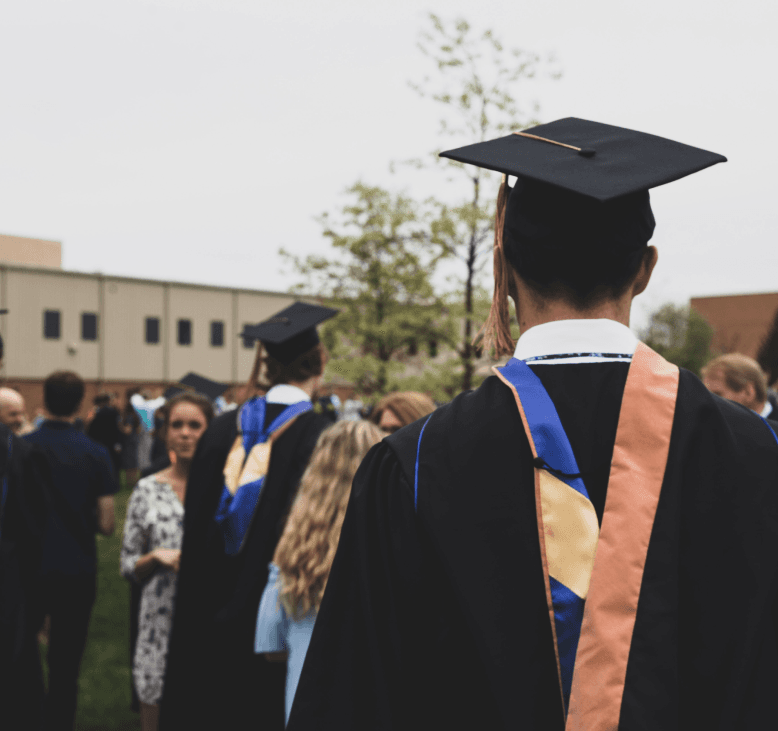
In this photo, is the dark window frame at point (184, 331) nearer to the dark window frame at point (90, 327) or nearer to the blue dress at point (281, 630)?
the dark window frame at point (90, 327)

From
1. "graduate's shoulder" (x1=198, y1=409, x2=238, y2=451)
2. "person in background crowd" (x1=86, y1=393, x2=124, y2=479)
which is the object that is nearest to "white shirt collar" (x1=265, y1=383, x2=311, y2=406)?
"graduate's shoulder" (x1=198, y1=409, x2=238, y2=451)

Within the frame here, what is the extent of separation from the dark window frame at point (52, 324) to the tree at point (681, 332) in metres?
25.4

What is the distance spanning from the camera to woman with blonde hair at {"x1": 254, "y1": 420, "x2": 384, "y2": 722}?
2.88 m

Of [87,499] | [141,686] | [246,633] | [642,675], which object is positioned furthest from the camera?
[87,499]

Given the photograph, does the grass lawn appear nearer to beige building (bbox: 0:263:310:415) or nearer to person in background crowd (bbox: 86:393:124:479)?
person in background crowd (bbox: 86:393:124:479)

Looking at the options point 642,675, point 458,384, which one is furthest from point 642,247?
point 458,384

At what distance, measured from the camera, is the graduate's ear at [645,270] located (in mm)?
1497

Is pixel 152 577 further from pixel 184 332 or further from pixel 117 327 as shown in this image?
pixel 184 332

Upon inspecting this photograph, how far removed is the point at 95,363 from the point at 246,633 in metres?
36.1

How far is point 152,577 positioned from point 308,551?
→ 1739 millimetres

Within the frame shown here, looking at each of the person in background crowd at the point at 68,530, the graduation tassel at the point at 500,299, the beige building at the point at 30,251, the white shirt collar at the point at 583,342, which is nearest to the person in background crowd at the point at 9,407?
the person in background crowd at the point at 68,530

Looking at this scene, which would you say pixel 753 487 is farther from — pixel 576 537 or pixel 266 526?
pixel 266 526

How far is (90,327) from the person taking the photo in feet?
123

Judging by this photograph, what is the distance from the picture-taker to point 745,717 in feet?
4.14
